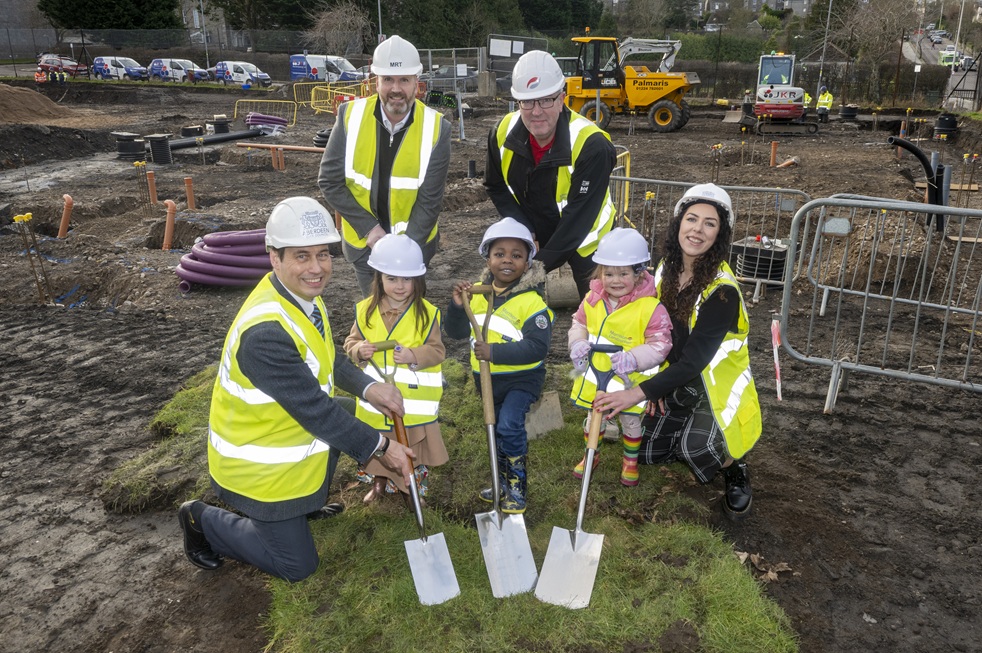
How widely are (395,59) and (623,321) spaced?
2.07 m

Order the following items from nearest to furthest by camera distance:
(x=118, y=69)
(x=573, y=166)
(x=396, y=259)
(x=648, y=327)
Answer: (x=396, y=259) < (x=648, y=327) < (x=573, y=166) < (x=118, y=69)

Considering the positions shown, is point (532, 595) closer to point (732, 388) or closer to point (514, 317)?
point (514, 317)

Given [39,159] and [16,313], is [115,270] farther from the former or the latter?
[39,159]

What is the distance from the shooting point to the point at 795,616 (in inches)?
126

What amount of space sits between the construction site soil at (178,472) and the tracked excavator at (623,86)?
14.0 metres

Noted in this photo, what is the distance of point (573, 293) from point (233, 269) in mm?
3683

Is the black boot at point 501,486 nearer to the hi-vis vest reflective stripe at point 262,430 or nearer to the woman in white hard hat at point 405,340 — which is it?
the woman in white hard hat at point 405,340

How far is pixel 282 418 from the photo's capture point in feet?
10.3

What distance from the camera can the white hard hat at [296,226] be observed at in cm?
308

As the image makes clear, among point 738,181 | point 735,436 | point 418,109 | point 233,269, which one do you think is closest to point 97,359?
point 233,269

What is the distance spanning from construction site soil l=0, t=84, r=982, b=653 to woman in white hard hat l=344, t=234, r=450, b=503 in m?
0.67

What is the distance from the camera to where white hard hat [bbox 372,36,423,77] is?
4273 millimetres

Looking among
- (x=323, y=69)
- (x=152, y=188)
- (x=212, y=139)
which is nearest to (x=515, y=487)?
(x=152, y=188)

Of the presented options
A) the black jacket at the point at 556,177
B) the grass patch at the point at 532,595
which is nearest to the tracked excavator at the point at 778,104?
the black jacket at the point at 556,177
